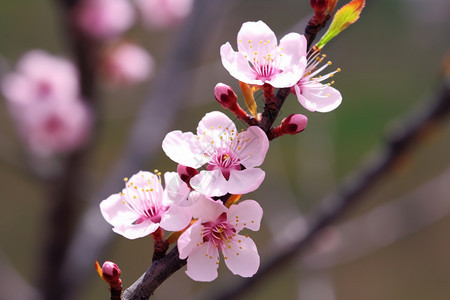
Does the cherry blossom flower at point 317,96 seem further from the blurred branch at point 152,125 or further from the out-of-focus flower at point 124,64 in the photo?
the out-of-focus flower at point 124,64

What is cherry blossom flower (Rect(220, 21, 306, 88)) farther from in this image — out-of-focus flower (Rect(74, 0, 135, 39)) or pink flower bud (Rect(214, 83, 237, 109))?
out-of-focus flower (Rect(74, 0, 135, 39))

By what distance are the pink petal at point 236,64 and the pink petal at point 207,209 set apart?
8 centimetres

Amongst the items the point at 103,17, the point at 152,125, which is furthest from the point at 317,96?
the point at 103,17

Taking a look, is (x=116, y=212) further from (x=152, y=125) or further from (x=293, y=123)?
(x=152, y=125)

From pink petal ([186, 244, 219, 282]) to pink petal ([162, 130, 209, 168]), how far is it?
6 centimetres

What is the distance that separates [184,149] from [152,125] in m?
1.22

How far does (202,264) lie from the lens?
1.11 ft

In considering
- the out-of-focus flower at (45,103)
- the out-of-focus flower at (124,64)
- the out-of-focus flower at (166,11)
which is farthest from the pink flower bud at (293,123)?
the out-of-focus flower at (166,11)

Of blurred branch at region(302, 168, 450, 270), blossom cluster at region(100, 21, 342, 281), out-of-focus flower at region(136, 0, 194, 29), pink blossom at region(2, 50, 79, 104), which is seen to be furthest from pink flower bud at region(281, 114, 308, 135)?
out-of-focus flower at region(136, 0, 194, 29)

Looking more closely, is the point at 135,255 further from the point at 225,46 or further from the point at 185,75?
the point at 225,46

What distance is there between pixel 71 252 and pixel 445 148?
3561 millimetres

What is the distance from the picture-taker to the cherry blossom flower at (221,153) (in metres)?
0.32

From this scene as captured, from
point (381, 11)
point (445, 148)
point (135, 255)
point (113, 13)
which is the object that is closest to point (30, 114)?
point (113, 13)

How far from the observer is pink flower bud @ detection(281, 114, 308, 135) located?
13.8 inches
